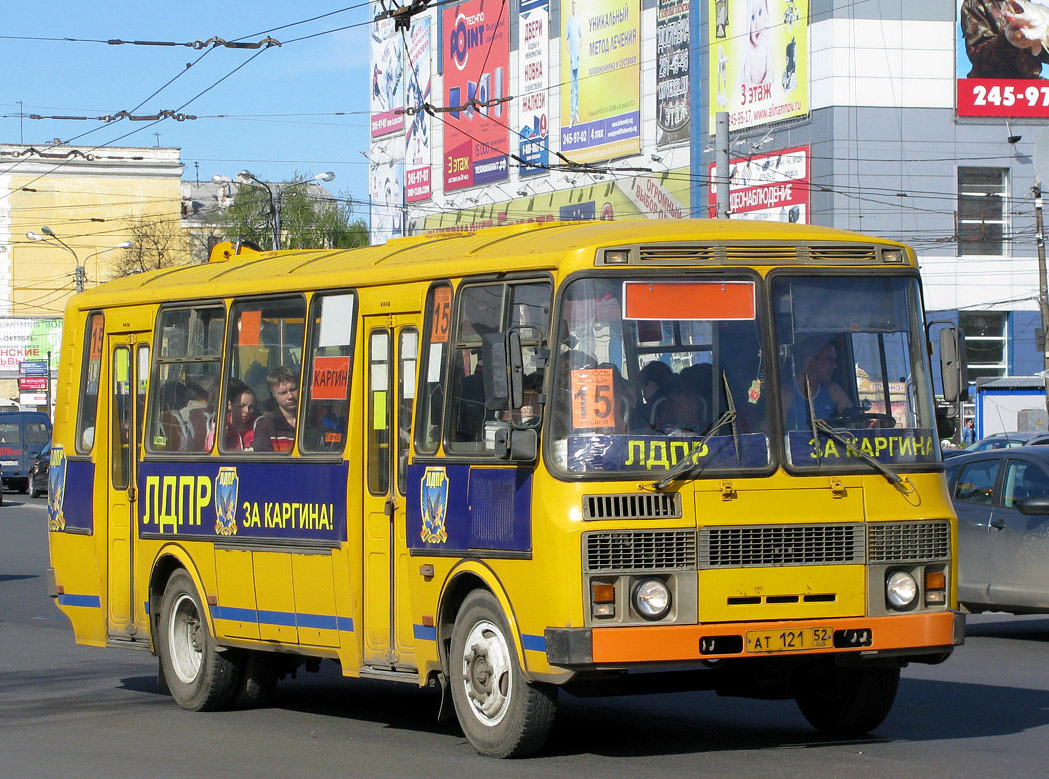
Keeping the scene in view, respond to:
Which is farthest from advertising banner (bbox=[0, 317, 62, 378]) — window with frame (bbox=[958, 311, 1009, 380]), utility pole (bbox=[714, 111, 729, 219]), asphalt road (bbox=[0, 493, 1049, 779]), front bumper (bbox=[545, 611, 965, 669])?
front bumper (bbox=[545, 611, 965, 669])

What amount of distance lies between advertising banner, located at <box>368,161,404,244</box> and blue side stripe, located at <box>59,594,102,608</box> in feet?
239

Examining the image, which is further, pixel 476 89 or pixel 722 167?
pixel 476 89

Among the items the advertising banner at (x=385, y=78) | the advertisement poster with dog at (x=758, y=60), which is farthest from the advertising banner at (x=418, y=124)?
the advertisement poster with dog at (x=758, y=60)

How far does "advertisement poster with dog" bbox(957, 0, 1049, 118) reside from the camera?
183 feet

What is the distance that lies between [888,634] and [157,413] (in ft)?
18.7

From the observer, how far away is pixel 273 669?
11320 millimetres

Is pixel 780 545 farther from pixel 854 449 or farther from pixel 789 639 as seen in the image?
pixel 854 449

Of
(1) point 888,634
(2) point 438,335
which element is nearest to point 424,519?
(2) point 438,335

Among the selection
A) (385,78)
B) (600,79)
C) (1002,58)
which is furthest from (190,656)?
(385,78)

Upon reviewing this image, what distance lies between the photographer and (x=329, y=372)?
33.4 feet

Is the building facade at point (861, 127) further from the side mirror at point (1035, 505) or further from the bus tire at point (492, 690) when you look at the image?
the bus tire at point (492, 690)

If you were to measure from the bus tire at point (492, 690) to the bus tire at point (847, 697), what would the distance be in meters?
1.57

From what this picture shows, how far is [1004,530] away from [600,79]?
53.7 metres

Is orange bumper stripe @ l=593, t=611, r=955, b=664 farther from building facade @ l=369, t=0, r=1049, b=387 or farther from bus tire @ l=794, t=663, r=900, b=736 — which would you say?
building facade @ l=369, t=0, r=1049, b=387
